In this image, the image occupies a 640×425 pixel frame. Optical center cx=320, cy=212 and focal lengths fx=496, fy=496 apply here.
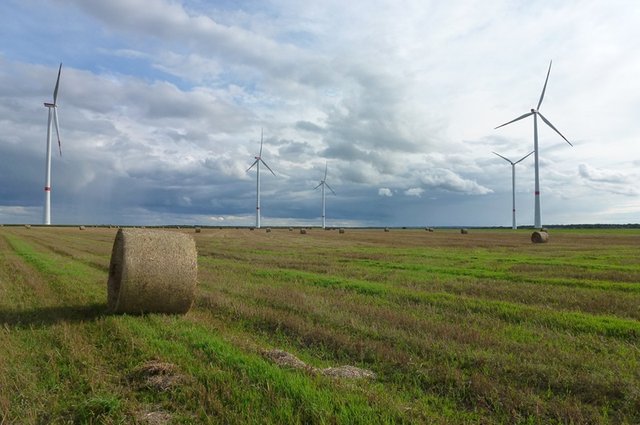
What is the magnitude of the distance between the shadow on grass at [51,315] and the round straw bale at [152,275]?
1.67 feet

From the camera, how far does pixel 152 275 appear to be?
36.3ft

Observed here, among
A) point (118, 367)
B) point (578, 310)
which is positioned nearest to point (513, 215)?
point (578, 310)

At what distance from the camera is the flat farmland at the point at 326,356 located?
5793 millimetres

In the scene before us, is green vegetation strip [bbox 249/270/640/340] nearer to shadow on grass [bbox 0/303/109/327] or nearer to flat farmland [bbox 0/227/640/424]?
flat farmland [bbox 0/227/640/424]

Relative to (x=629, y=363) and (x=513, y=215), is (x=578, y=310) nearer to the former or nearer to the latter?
(x=629, y=363)

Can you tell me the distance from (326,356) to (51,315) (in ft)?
21.2

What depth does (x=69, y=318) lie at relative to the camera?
10.5m

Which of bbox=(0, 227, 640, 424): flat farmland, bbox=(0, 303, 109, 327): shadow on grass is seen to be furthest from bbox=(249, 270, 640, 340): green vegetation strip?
bbox=(0, 303, 109, 327): shadow on grass

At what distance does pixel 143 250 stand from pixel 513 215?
413 ft

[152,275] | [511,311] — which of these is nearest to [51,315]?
[152,275]

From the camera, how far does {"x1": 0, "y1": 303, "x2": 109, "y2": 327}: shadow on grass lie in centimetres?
1009

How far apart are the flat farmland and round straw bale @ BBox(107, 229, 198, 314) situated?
476mm

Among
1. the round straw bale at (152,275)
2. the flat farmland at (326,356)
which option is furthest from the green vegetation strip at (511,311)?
the round straw bale at (152,275)

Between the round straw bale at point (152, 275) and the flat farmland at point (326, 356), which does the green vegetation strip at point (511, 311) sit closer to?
the flat farmland at point (326, 356)
